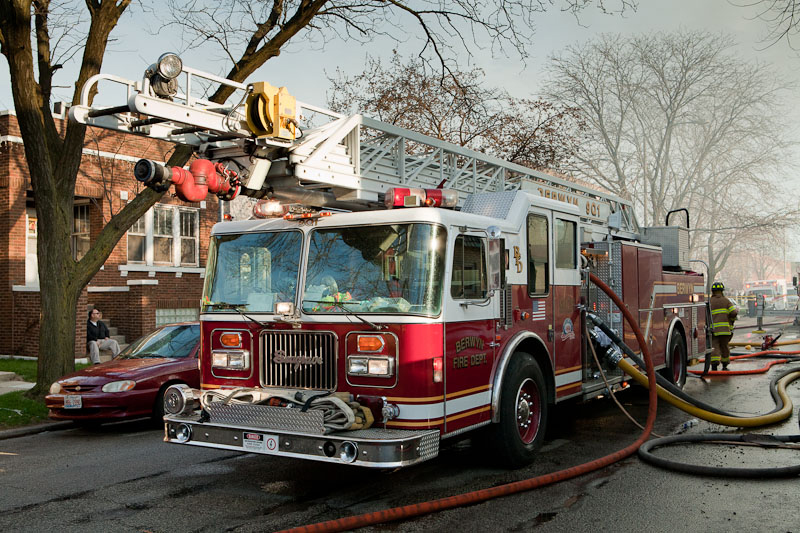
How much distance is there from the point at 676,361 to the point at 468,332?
21.6ft

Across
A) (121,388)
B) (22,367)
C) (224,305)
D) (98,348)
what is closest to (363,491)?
(224,305)

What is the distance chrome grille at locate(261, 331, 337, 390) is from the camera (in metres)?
5.76

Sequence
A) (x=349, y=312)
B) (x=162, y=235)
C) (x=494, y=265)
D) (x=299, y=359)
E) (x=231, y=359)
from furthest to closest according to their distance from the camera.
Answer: (x=162, y=235) < (x=231, y=359) < (x=494, y=265) < (x=299, y=359) < (x=349, y=312)

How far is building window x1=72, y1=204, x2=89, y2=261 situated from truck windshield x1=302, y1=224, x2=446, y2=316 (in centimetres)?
1488

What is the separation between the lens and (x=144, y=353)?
394 inches

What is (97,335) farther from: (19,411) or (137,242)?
(19,411)

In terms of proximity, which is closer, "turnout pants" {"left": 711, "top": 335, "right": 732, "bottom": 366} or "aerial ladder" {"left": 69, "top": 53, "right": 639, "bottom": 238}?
"aerial ladder" {"left": 69, "top": 53, "right": 639, "bottom": 238}

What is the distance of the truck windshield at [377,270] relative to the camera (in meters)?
5.61

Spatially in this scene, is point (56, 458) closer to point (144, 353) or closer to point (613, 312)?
point (144, 353)

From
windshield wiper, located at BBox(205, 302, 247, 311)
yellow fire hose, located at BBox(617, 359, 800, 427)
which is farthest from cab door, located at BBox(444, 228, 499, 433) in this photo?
yellow fire hose, located at BBox(617, 359, 800, 427)

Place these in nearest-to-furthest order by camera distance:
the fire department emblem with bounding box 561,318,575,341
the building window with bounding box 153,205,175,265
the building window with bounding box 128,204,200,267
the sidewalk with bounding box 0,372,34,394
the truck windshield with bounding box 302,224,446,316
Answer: the truck windshield with bounding box 302,224,446,316
the fire department emblem with bounding box 561,318,575,341
the sidewalk with bounding box 0,372,34,394
the building window with bounding box 128,204,200,267
the building window with bounding box 153,205,175,265

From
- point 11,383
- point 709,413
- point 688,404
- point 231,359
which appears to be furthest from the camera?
point 11,383

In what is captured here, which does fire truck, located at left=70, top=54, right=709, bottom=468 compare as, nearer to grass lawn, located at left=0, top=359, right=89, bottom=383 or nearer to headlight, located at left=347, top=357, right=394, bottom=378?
headlight, located at left=347, top=357, right=394, bottom=378

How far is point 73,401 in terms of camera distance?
348 inches
